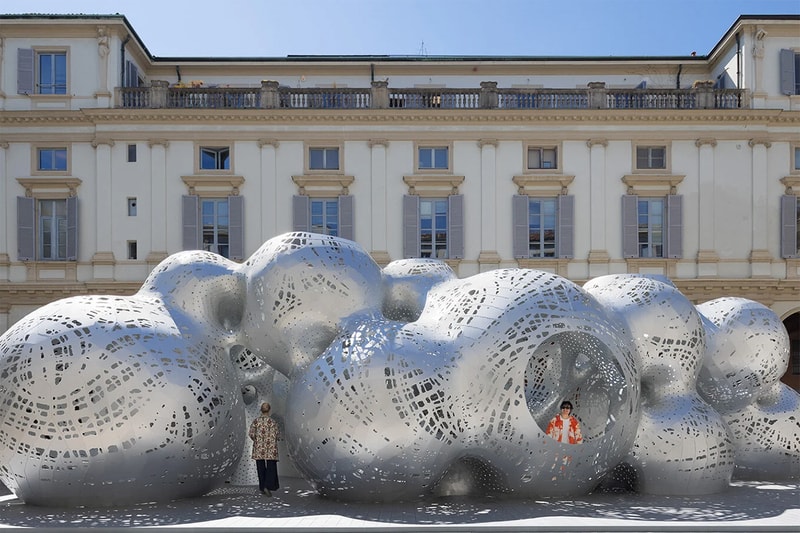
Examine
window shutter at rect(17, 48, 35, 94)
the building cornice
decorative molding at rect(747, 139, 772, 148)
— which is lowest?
decorative molding at rect(747, 139, 772, 148)

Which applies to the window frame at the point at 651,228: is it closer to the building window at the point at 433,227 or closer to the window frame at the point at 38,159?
the building window at the point at 433,227

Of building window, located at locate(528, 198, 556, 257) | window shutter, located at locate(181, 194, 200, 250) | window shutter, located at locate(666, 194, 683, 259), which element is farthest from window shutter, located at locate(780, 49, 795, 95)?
window shutter, located at locate(181, 194, 200, 250)

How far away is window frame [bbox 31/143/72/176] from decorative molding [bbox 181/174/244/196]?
146 inches

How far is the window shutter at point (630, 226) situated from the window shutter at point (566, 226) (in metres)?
1.60

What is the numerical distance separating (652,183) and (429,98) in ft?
24.7

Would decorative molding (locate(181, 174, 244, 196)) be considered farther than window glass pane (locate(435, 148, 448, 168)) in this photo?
No

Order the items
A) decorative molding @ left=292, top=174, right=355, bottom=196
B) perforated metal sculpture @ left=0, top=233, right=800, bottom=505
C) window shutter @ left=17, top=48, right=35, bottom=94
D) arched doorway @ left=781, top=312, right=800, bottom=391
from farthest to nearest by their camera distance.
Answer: arched doorway @ left=781, top=312, right=800, bottom=391 → window shutter @ left=17, top=48, right=35, bottom=94 → decorative molding @ left=292, top=174, right=355, bottom=196 → perforated metal sculpture @ left=0, top=233, right=800, bottom=505

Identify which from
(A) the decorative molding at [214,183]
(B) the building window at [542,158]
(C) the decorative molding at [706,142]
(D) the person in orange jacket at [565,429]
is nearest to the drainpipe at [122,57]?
(A) the decorative molding at [214,183]

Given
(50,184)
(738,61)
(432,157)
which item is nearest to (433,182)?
(432,157)

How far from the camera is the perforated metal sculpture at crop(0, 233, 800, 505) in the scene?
8.95m

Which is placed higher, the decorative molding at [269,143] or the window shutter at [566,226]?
the decorative molding at [269,143]

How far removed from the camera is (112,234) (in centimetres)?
2916

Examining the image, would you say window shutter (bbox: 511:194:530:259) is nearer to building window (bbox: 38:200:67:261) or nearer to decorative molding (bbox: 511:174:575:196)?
decorative molding (bbox: 511:174:575:196)

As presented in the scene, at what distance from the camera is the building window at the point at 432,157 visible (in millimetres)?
29672
